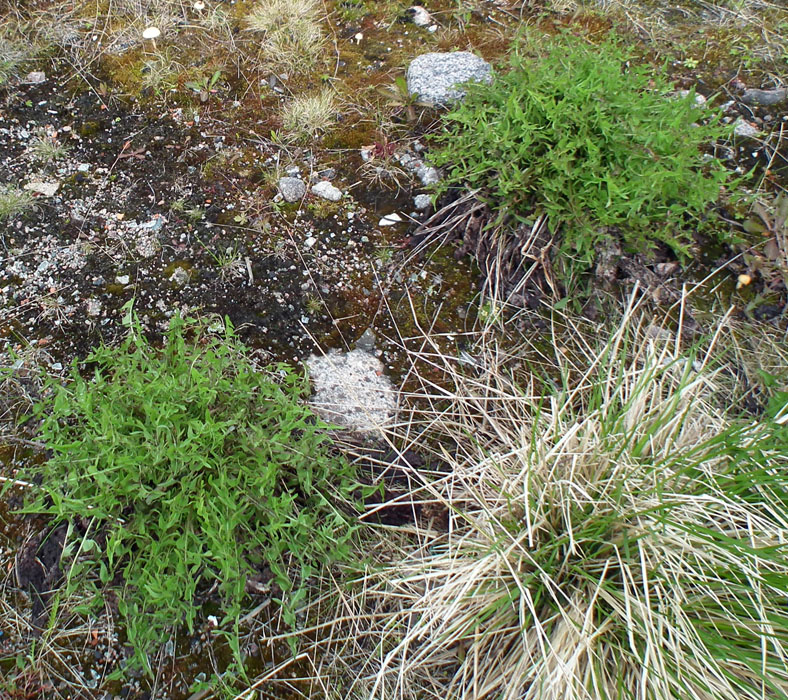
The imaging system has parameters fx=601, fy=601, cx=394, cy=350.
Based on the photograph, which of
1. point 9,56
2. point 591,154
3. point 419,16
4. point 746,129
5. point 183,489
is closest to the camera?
point 183,489

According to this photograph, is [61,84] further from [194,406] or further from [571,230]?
[571,230]

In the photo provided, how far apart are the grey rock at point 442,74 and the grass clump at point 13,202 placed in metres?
1.87

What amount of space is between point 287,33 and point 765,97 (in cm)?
253

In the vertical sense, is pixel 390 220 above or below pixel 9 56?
below

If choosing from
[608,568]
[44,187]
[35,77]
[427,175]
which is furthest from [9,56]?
[608,568]

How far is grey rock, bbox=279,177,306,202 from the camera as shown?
2.81m

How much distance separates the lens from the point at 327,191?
112 inches

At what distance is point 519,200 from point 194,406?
1497 millimetres

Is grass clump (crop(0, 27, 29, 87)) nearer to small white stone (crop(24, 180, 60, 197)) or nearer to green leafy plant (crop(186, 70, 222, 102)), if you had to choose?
small white stone (crop(24, 180, 60, 197))

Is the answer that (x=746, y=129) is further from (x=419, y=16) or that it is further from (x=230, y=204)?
(x=230, y=204)

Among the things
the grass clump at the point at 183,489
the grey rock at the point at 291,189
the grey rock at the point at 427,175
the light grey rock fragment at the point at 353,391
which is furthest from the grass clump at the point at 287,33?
the grass clump at the point at 183,489

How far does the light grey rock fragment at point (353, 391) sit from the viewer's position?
7.48ft

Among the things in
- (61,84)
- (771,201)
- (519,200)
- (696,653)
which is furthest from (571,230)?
(61,84)

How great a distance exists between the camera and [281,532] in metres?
1.86
